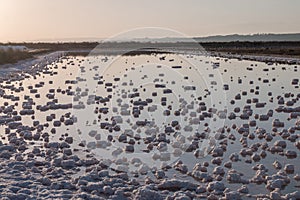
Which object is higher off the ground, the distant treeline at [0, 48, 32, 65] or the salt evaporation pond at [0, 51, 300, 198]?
the distant treeline at [0, 48, 32, 65]

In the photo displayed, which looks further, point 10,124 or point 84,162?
point 10,124

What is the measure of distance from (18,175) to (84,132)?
658 cm

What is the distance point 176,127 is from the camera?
20766mm

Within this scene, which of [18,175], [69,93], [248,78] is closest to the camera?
[18,175]

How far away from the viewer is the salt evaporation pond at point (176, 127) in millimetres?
14742

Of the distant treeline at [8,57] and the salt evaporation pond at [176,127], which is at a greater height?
the distant treeline at [8,57]

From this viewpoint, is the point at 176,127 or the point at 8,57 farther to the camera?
the point at 8,57

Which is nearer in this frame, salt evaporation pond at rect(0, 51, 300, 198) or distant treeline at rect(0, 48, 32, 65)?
salt evaporation pond at rect(0, 51, 300, 198)

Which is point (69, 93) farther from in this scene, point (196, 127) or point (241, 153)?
point (241, 153)

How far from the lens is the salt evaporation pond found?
14.7m

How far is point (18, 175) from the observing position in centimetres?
1416

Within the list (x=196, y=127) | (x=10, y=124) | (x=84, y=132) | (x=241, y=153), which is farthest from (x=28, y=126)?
(x=241, y=153)

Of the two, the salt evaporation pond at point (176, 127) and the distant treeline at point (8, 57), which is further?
the distant treeline at point (8, 57)

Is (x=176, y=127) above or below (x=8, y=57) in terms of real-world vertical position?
below
